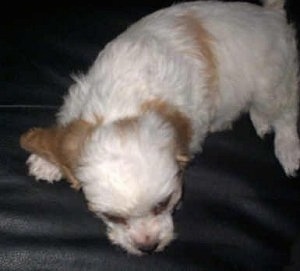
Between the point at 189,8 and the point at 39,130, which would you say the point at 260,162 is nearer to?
the point at 189,8

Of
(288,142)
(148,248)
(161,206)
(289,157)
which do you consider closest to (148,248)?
(148,248)

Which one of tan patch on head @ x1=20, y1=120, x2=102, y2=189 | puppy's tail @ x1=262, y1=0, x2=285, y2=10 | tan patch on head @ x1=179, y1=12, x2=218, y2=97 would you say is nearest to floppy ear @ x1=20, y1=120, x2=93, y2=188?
tan patch on head @ x1=20, y1=120, x2=102, y2=189

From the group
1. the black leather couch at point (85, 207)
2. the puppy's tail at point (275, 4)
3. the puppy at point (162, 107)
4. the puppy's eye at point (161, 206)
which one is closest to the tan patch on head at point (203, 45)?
the puppy at point (162, 107)

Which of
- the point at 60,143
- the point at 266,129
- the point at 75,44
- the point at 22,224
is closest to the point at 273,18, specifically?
the point at 266,129

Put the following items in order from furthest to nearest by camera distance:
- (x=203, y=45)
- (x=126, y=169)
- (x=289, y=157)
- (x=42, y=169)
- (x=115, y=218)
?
1. (x=289, y=157)
2. (x=203, y=45)
3. (x=42, y=169)
4. (x=115, y=218)
5. (x=126, y=169)

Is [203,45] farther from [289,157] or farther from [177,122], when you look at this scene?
[289,157]

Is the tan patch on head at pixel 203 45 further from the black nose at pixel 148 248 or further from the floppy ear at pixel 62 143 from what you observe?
the black nose at pixel 148 248
